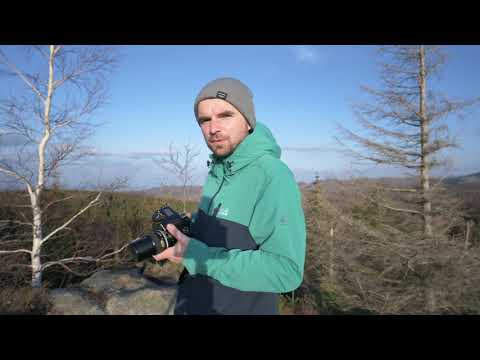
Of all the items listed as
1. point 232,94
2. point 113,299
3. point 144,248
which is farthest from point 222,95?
point 113,299

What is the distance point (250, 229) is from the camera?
1.34 metres

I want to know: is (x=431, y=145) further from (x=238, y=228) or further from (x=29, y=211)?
(x=29, y=211)

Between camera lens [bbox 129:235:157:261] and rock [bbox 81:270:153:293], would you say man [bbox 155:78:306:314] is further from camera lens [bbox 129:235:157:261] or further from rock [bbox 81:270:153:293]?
rock [bbox 81:270:153:293]

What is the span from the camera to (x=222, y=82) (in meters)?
1.47

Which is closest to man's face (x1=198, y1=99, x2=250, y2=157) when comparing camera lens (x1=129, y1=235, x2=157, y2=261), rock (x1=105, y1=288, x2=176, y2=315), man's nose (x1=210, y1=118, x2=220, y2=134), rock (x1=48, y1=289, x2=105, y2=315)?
man's nose (x1=210, y1=118, x2=220, y2=134)

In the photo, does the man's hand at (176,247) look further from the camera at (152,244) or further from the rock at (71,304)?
the rock at (71,304)

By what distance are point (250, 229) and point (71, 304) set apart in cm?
628

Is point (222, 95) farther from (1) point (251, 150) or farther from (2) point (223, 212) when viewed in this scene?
(2) point (223, 212)

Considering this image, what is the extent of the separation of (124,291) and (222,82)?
646cm

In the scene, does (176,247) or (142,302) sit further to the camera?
(142,302)

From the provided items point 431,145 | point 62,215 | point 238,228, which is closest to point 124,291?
point 62,215

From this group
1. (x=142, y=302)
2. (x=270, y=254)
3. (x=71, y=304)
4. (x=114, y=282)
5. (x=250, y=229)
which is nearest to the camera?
(x=270, y=254)

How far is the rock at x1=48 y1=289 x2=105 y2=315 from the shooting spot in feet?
17.9

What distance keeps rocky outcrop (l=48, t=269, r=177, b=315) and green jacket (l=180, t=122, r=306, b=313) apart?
5.07 metres
